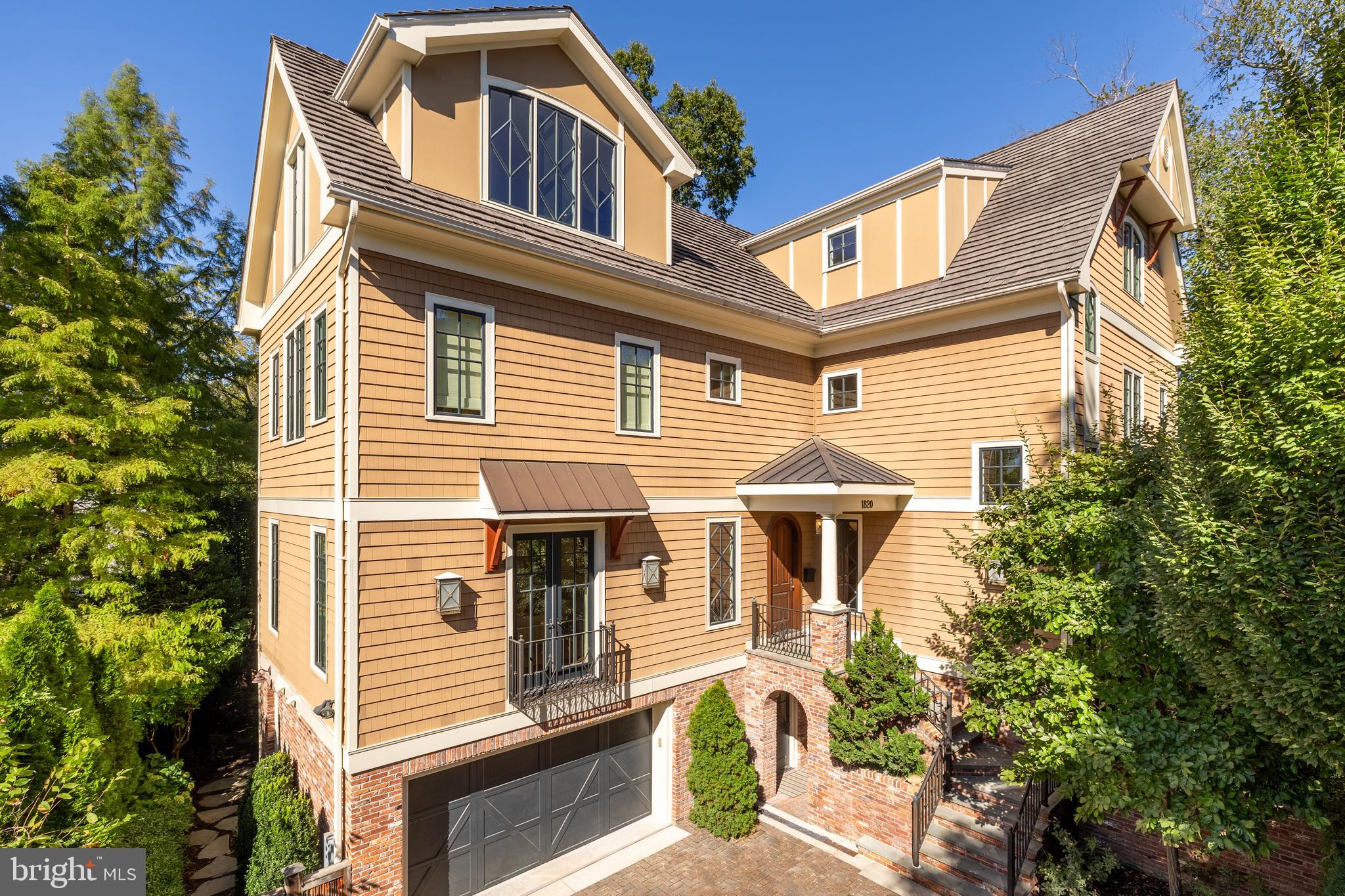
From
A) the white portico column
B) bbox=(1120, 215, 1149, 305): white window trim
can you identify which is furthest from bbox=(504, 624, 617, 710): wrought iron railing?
bbox=(1120, 215, 1149, 305): white window trim

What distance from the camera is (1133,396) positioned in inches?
432

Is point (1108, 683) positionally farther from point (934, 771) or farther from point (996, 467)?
point (996, 467)

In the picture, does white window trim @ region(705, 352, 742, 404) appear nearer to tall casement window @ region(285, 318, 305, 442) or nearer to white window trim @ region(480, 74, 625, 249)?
white window trim @ region(480, 74, 625, 249)

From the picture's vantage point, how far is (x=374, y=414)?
6.55m

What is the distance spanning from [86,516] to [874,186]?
15.3 m

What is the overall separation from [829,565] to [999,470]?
3.11 metres

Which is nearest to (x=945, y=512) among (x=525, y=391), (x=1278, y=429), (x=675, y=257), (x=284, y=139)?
(x=1278, y=429)

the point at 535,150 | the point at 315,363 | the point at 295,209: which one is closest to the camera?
the point at 315,363

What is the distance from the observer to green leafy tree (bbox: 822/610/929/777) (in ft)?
28.2

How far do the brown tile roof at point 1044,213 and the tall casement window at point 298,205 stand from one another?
9.10 meters

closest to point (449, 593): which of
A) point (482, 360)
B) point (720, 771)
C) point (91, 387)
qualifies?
point (482, 360)

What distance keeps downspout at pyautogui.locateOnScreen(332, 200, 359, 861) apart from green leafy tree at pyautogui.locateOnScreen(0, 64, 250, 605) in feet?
19.4

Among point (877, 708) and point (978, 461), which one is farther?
point (978, 461)

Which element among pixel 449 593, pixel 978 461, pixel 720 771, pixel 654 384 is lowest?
pixel 720 771
